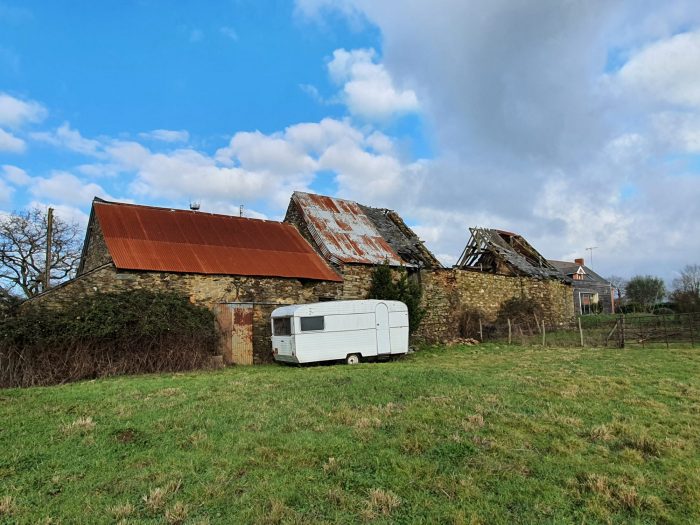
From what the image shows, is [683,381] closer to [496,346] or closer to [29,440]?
[496,346]

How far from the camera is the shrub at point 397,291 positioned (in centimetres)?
1867

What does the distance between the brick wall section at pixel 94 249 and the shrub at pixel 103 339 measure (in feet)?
11.6

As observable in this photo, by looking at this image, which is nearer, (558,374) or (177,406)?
(177,406)

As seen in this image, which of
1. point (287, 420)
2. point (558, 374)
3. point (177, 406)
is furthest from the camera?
point (558, 374)

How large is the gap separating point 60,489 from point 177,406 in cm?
311

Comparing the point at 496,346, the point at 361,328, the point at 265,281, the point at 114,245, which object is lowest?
the point at 496,346

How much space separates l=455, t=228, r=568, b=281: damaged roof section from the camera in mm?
27562

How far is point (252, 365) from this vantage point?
15.1 meters

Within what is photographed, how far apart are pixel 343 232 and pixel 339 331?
27.9 feet

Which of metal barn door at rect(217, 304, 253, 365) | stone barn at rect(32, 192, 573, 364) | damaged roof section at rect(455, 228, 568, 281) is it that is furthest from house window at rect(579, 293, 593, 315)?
metal barn door at rect(217, 304, 253, 365)

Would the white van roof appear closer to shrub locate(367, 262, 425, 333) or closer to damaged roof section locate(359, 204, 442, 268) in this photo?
shrub locate(367, 262, 425, 333)

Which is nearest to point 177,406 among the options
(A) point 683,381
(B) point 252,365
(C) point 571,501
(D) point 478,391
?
(D) point 478,391

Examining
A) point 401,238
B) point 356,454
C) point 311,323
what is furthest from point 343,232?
point 356,454

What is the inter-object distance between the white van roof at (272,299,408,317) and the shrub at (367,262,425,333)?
2.83 m
